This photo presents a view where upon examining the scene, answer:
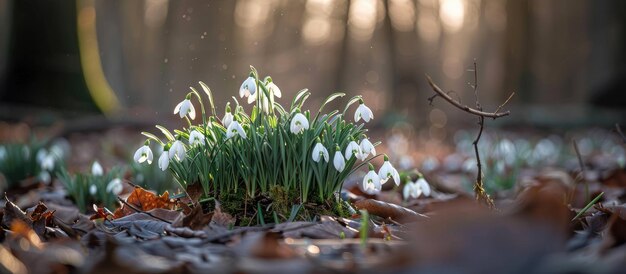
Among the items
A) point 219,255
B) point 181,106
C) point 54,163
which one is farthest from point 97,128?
point 219,255

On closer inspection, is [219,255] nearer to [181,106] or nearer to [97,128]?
[181,106]

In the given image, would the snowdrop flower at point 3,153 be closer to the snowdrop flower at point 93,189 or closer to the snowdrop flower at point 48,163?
the snowdrop flower at point 48,163

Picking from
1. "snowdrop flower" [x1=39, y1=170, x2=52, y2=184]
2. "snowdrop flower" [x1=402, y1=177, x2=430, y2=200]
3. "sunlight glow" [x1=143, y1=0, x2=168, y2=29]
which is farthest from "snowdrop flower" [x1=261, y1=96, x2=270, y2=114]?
"sunlight glow" [x1=143, y1=0, x2=168, y2=29]

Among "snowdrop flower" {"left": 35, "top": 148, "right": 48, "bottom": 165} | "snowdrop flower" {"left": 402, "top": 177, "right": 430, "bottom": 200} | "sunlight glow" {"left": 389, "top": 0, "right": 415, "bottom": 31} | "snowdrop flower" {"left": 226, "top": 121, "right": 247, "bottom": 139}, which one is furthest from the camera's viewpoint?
"sunlight glow" {"left": 389, "top": 0, "right": 415, "bottom": 31}

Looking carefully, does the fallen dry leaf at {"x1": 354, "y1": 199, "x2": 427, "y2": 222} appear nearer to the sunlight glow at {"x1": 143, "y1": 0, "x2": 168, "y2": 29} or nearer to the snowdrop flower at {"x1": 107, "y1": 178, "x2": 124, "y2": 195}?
the snowdrop flower at {"x1": 107, "y1": 178, "x2": 124, "y2": 195}

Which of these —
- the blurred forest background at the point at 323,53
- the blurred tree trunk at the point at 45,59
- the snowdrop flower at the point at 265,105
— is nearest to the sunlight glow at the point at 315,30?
the blurred forest background at the point at 323,53

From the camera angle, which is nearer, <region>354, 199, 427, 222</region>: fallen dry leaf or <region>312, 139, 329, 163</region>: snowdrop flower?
<region>312, 139, 329, 163</region>: snowdrop flower
